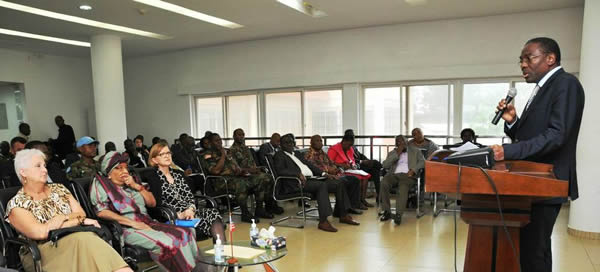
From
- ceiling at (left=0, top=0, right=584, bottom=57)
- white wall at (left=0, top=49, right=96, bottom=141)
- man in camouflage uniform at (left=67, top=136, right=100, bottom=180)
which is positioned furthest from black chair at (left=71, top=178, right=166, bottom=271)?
white wall at (left=0, top=49, right=96, bottom=141)

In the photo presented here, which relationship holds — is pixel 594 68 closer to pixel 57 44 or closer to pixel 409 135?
pixel 409 135

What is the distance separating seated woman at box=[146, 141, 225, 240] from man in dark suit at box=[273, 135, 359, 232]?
1.68 metres

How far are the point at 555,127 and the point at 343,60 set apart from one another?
6974 millimetres

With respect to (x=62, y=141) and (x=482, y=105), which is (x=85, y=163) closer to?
(x=62, y=141)

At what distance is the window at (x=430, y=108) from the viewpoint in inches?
314

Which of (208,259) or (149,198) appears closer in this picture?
(208,259)

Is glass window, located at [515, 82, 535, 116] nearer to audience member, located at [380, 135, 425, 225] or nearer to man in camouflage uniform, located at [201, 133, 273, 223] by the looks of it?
audience member, located at [380, 135, 425, 225]

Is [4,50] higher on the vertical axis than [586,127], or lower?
higher

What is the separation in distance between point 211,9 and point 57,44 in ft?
15.1

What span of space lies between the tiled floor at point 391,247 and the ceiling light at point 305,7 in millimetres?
3415

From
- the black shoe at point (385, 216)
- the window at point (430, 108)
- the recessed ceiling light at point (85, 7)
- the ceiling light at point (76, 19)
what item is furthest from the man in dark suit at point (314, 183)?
the ceiling light at point (76, 19)

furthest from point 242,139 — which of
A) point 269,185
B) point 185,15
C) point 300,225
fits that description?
point 185,15

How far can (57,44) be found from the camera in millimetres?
9109

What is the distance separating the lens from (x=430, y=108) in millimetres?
8109
